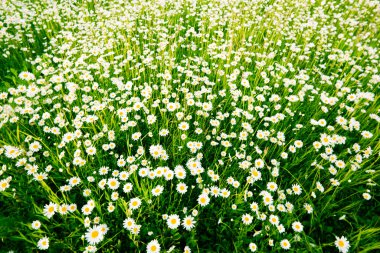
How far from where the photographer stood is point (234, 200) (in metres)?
2.18

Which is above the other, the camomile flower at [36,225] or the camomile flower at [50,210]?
the camomile flower at [50,210]

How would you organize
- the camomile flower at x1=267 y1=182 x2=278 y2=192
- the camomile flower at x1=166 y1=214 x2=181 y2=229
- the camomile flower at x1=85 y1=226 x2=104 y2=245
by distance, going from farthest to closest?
1. the camomile flower at x1=267 y1=182 x2=278 y2=192
2. the camomile flower at x1=166 y1=214 x2=181 y2=229
3. the camomile flower at x1=85 y1=226 x2=104 y2=245

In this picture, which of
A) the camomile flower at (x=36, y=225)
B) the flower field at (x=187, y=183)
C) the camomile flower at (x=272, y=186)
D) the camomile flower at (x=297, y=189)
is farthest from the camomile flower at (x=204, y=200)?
the camomile flower at (x=36, y=225)

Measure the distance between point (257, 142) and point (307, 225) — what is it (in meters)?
0.91

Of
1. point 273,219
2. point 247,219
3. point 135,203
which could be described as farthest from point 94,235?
point 273,219

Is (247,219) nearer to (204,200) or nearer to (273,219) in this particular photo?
(273,219)

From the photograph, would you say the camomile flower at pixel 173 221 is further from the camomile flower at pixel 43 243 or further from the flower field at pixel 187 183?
the camomile flower at pixel 43 243

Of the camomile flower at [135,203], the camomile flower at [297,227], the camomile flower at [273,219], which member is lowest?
the camomile flower at [297,227]

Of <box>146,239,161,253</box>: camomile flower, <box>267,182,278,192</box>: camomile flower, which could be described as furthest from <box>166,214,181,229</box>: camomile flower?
<box>267,182,278,192</box>: camomile flower

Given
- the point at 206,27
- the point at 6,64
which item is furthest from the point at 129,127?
the point at 206,27

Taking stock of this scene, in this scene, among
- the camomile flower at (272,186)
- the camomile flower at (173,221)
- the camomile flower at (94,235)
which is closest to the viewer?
the camomile flower at (94,235)

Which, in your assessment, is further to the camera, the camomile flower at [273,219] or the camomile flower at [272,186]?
the camomile flower at [272,186]

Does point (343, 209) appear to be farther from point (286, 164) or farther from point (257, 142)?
point (257, 142)

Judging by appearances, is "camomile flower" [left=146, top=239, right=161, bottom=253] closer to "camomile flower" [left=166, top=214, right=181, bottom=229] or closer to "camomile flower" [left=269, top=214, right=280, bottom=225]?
"camomile flower" [left=166, top=214, right=181, bottom=229]
